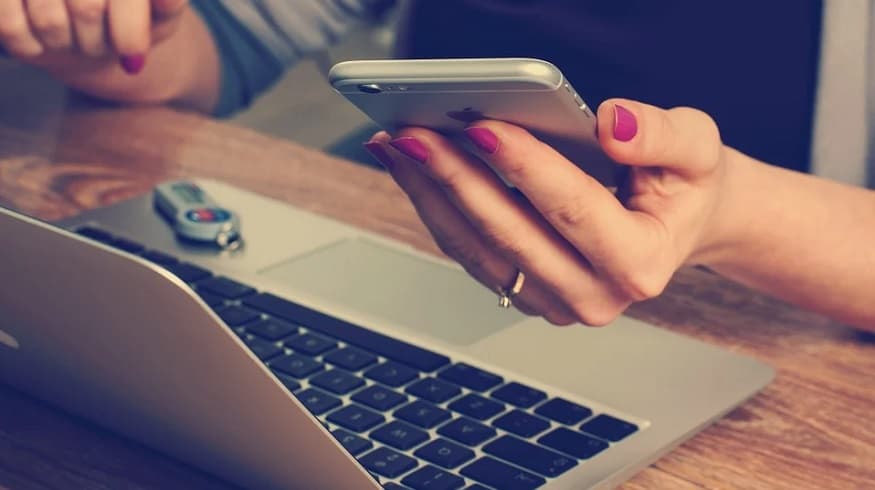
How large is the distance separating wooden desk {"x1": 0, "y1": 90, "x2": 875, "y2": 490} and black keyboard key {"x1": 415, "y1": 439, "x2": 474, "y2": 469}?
0.08 metres

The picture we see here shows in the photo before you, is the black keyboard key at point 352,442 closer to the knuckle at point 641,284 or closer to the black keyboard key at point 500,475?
the black keyboard key at point 500,475

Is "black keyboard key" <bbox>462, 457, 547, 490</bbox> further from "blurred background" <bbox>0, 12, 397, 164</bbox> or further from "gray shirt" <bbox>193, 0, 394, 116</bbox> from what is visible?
"blurred background" <bbox>0, 12, 397, 164</bbox>

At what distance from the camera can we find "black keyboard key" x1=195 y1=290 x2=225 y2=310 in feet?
2.48

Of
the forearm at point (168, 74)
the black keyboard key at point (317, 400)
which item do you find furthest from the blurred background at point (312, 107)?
the black keyboard key at point (317, 400)

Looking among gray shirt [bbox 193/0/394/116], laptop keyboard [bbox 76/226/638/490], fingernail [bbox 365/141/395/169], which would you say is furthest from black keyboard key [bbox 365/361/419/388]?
gray shirt [bbox 193/0/394/116]

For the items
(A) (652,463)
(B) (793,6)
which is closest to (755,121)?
(B) (793,6)

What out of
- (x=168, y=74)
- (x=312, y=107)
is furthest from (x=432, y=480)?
(x=312, y=107)

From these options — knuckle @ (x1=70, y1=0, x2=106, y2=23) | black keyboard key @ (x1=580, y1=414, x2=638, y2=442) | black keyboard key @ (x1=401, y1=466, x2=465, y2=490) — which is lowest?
black keyboard key @ (x1=401, y1=466, x2=465, y2=490)

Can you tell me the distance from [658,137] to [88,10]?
19.6 inches

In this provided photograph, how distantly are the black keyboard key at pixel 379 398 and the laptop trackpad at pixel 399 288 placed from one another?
9 cm

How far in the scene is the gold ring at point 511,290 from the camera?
69 cm

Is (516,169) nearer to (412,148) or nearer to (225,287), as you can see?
(412,148)

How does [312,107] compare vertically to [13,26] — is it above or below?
above

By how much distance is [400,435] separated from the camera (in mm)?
611
